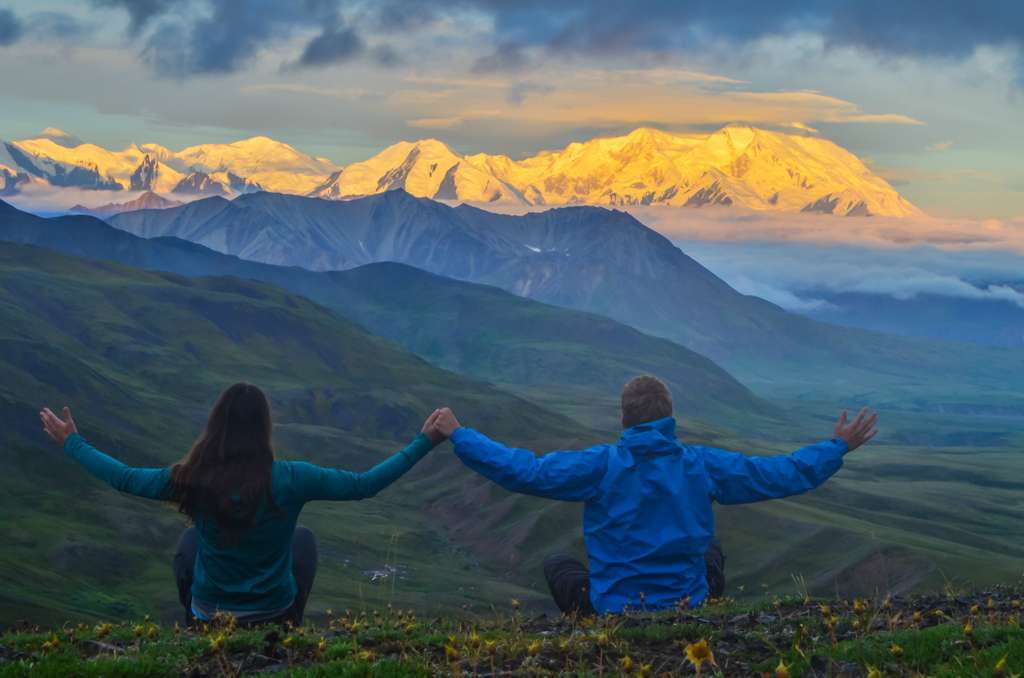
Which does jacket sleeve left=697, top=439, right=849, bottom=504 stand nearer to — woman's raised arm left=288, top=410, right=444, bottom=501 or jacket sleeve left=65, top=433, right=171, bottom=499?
woman's raised arm left=288, top=410, right=444, bottom=501

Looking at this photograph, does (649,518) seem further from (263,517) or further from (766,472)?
(263,517)

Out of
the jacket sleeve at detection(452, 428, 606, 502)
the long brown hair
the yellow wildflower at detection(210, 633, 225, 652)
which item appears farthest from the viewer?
the jacket sleeve at detection(452, 428, 606, 502)

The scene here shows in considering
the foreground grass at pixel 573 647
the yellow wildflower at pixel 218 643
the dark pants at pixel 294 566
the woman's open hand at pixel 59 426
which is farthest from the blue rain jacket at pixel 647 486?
the woman's open hand at pixel 59 426

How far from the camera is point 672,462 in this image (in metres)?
13.8

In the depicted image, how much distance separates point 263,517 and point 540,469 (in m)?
3.17

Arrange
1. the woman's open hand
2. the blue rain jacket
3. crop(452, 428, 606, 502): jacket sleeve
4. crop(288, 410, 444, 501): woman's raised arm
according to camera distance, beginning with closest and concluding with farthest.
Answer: crop(288, 410, 444, 501): woman's raised arm
crop(452, 428, 606, 502): jacket sleeve
the blue rain jacket
the woman's open hand

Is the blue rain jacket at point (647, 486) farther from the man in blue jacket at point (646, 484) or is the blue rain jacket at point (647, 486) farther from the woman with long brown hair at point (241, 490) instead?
the woman with long brown hair at point (241, 490)

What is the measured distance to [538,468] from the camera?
43.9 ft

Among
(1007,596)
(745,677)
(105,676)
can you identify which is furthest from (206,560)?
(1007,596)

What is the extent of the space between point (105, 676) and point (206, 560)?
3.31 metres

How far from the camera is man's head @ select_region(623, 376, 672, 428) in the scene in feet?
45.4

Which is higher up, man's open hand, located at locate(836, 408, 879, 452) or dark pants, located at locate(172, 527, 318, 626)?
man's open hand, located at locate(836, 408, 879, 452)

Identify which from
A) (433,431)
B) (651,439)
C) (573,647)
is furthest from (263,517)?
(651,439)

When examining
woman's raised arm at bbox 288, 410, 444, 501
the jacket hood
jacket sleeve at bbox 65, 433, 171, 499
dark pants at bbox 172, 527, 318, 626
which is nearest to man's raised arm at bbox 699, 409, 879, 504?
the jacket hood
